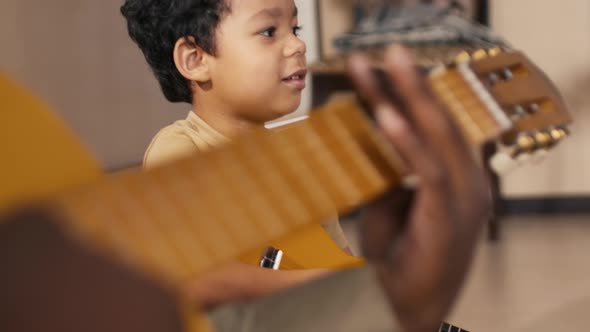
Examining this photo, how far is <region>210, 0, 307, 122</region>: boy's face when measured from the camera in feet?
3.24

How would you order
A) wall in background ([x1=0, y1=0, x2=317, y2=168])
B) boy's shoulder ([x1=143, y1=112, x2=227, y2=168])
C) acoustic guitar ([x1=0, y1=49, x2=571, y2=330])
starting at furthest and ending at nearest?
1. wall in background ([x1=0, y1=0, x2=317, y2=168])
2. boy's shoulder ([x1=143, y1=112, x2=227, y2=168])
3. acoustic guitar ([x1=0, y1=49, x2=571, y2=330])

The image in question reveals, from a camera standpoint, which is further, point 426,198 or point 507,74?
point 507,74

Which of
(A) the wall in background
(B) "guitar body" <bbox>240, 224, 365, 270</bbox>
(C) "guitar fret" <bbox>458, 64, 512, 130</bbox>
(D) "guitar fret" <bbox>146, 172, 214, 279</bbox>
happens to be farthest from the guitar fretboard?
(A) the wall in background

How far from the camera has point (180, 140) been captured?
2.89 feet

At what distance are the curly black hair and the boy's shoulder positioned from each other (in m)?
0.11

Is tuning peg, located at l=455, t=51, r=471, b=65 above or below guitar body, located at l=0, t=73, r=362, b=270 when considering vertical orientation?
below

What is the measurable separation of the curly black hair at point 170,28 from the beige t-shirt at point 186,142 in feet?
0.31

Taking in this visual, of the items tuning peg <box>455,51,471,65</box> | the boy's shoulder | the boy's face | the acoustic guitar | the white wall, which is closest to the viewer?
the acoustic guitar

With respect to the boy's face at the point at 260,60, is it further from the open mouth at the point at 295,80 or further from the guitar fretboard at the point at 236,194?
the guitar fretboard at the point at 236,194

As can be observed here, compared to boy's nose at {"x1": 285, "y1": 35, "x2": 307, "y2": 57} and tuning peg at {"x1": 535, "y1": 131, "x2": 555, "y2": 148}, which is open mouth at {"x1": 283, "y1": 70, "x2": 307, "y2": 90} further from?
tuning peg at {"x1": 535, "y1": 131, "x2": 555, "y2": 148}

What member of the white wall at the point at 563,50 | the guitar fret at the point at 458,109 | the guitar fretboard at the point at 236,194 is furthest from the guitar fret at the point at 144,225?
the white wall at the point at 563,50

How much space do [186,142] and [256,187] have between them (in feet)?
1.38

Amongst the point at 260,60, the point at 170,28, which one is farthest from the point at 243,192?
the point at 170,28

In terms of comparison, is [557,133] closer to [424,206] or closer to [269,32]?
[424,206]
